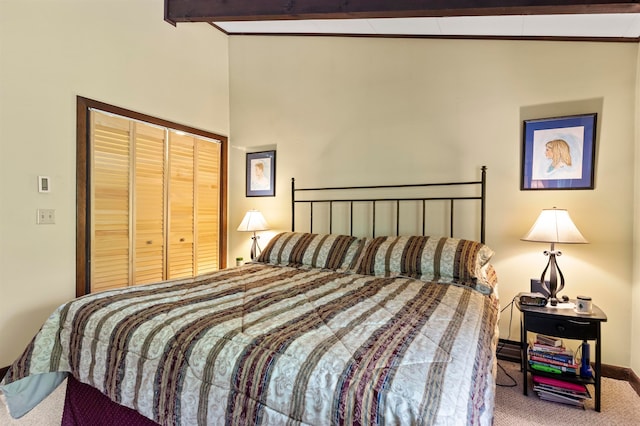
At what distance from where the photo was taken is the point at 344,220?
3.21 metres

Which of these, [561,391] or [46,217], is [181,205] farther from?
[561,391]

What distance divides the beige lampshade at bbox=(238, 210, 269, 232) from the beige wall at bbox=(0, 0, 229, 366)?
132cm

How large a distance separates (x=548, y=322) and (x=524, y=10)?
5.48ft

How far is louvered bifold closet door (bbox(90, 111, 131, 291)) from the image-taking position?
269 cm

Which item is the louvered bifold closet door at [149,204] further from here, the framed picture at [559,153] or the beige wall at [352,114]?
the framed picture at [559,153]

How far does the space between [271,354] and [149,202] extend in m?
2.50

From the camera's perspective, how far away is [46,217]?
240cm

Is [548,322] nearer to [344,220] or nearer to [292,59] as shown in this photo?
[344,220]

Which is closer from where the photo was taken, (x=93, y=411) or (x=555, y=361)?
(x=93, y=411)

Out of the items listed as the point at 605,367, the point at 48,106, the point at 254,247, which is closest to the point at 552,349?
the point at 605,367

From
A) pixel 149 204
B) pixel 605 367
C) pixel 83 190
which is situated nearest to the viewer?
pixel 605 367

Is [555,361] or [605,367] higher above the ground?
[555,361]

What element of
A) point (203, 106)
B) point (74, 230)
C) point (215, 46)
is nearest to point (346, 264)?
point (74, 230)

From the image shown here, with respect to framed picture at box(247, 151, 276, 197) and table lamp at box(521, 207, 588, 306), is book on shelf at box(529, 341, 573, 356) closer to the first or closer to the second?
table lamp at box(521, 207, 588, 306)
